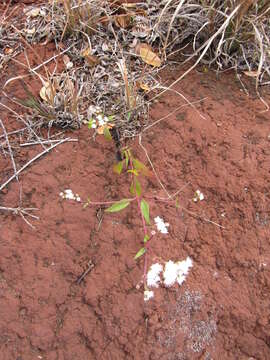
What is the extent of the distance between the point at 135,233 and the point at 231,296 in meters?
0.36

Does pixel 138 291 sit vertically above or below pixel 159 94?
below

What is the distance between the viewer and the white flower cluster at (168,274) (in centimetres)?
120

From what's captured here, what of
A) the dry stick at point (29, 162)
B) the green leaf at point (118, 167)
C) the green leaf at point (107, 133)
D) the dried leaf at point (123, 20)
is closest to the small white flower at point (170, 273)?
the green leaf at point (118, 167)

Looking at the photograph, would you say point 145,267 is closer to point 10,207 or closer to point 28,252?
point 28,252

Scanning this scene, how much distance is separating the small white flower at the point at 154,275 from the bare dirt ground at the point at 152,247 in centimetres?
3

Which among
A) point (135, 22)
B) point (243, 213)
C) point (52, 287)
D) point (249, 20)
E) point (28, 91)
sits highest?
point (249, 20)

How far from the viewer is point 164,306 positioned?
1166 millimetres

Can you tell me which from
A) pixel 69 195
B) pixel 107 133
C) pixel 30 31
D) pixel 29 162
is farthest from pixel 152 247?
pixel 30 31

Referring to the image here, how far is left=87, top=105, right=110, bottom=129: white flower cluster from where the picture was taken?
4.83 feet

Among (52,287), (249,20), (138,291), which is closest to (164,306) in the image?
(138,291)

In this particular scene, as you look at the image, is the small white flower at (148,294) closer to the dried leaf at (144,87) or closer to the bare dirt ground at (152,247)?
the bare dirt ground at (152,247)

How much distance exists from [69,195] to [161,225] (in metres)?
0.34

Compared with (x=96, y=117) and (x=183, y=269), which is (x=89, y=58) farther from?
(x=183, y=269)

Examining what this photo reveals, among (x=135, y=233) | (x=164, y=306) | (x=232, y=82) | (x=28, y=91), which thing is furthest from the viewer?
(x=232, y=82)
